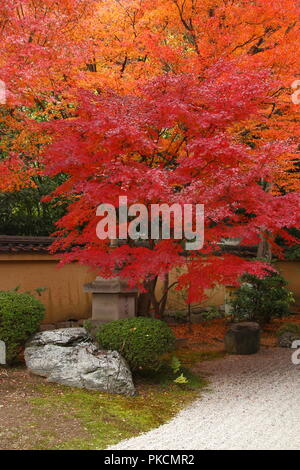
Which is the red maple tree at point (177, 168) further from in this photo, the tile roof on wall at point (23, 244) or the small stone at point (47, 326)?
the small stone at point (47, 326)

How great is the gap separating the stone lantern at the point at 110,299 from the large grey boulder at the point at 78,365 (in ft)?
6.40

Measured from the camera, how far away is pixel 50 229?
14.6 metres

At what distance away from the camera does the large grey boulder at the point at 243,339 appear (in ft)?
37.4

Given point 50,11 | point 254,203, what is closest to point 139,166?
point 254,203

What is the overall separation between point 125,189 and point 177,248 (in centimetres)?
132

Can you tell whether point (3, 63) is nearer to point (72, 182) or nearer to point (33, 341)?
point (72, 182)

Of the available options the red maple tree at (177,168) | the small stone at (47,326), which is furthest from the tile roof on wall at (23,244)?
the red maple tree at (177,168)

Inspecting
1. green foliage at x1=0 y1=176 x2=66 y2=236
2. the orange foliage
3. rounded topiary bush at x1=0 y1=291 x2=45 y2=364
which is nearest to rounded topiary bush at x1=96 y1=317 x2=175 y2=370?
rounded topiary bush at x1=0 y1=291 x2=45 y2=364

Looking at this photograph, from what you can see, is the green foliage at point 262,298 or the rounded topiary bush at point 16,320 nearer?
the rounded topiary bush at point 16,320

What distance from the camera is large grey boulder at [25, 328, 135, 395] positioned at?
7.80m

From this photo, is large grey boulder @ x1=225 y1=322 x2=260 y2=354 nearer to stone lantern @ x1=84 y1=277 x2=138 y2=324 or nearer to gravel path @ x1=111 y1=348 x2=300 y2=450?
gravel path @ x1=111 y1=348 x2=300 y2=450

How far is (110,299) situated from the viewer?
10594 millimetres

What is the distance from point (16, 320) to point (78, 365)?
1.38m

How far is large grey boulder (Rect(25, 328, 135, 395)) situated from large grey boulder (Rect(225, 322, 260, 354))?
402 centimetres
